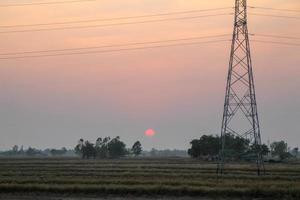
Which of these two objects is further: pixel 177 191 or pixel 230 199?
pixel 177 191

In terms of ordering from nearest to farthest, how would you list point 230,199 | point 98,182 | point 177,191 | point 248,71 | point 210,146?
point 230,199 < point 177,191 < point 98,182 < point 248,71 < point 210,146

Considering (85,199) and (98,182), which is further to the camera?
(98,182)

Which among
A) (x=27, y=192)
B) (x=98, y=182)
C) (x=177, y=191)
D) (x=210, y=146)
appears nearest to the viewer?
(x=177, y=191)

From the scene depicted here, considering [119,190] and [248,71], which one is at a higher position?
[248,71]

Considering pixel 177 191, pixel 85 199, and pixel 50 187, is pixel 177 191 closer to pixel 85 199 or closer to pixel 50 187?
pixel 85 199

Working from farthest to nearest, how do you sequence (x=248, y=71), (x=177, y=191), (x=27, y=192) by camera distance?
(x=248, y=71) < (x=27, y=192) < (x=177, y=191)

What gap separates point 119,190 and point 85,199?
12.3 feet

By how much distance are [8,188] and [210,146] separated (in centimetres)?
12828

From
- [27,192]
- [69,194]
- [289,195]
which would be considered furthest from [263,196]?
[27,192]

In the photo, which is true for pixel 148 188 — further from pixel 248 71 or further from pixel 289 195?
pixel 248 71

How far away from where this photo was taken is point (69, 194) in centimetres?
3412

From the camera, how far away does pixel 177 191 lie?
3384cm

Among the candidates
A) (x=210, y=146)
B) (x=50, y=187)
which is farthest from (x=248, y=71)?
(x=210, y=146)

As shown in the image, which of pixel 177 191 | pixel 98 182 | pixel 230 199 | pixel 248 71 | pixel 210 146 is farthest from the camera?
pixel 210 146
